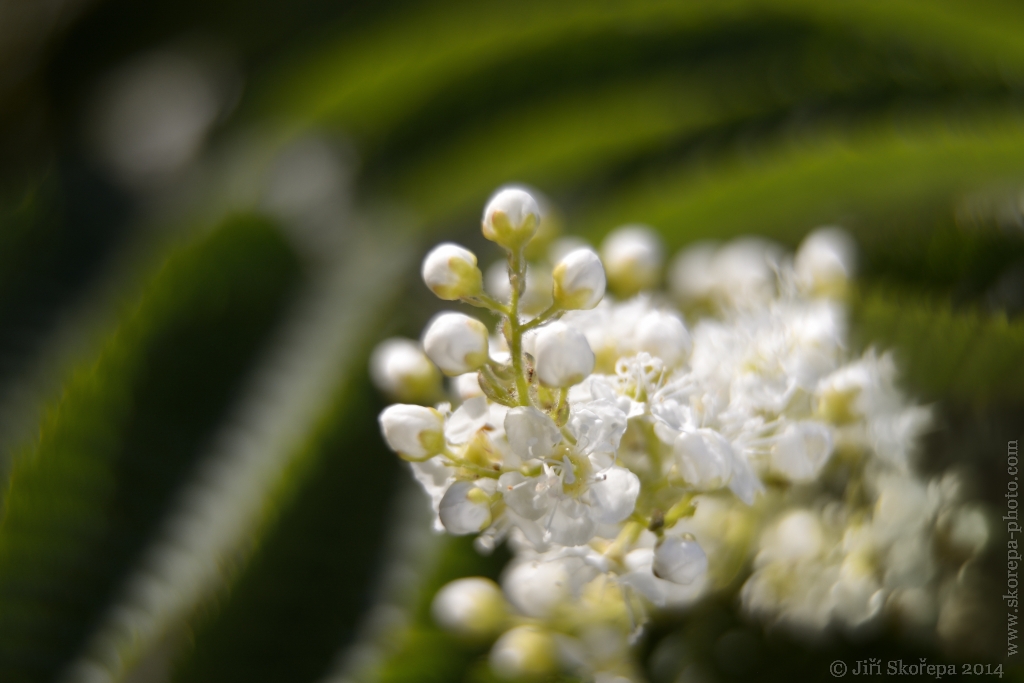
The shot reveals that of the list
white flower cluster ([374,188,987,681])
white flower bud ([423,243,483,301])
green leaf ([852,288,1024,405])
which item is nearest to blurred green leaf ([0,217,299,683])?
white flower cluster ([374,188,987,681])

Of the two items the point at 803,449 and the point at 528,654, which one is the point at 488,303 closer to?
the point at 803,449

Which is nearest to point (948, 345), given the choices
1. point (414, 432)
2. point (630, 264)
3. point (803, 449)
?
point (803, 449)

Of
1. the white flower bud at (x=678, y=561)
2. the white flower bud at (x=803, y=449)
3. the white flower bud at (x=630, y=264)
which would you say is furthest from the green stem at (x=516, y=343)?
the white flower bud at (x=630, y=264)

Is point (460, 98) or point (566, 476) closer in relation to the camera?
point (566, 476)

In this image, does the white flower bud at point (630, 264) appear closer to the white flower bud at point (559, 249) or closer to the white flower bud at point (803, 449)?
the white flower bud at point (559, 249)

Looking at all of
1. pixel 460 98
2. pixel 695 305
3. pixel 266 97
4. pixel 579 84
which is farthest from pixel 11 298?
pixel 695 305

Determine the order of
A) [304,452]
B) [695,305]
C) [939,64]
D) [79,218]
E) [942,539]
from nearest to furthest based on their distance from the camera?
[942,539] < [695,305] < [304,452] < [939,64] < [79,218]

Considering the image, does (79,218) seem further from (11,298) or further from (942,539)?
(942,539)
